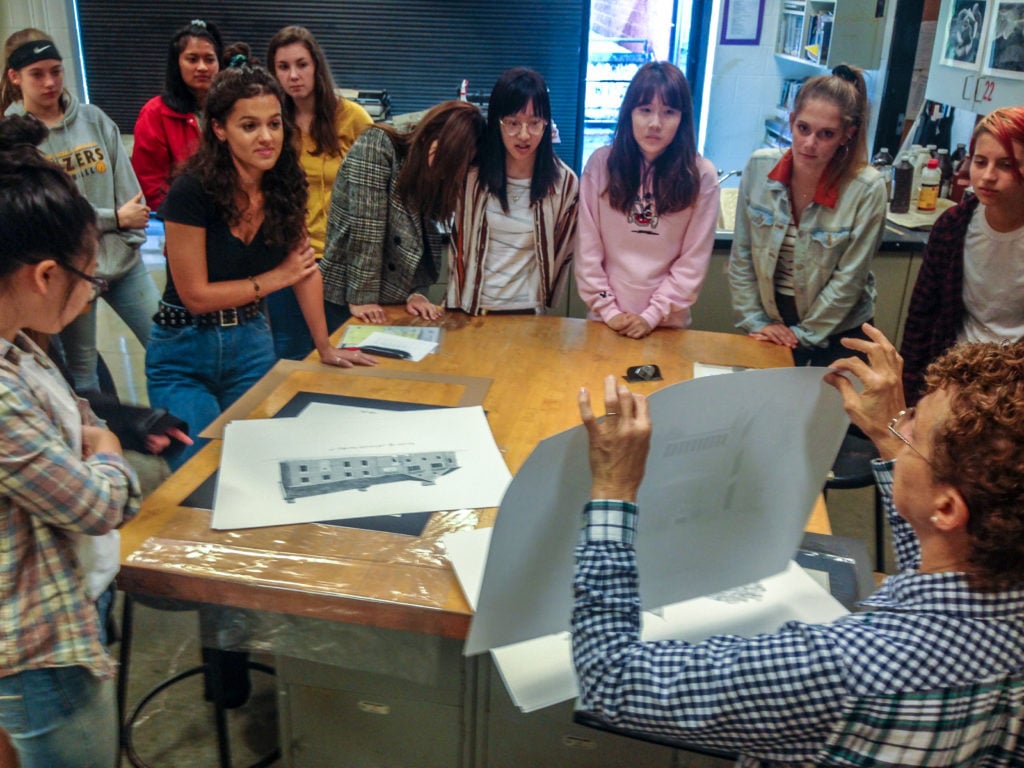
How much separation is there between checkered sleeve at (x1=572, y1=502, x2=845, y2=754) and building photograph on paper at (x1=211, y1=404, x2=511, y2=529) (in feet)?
1.58

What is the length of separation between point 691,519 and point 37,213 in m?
0.92

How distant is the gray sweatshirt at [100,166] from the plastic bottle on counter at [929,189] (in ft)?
9.90

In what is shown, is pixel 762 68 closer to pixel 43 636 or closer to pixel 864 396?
pixel 864 396

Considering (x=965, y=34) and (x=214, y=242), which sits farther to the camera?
(x=965, y=34)

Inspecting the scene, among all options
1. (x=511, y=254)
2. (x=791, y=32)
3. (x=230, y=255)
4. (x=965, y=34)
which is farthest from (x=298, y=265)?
(x=791, y=32)

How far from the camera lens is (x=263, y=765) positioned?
1.96 meters

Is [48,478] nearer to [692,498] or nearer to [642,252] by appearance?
[692,498]

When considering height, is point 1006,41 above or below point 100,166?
above

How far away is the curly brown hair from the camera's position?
85 centimetres

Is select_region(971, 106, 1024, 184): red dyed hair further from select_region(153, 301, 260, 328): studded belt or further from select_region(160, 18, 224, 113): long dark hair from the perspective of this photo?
select_region(160, 18, 224, 113): long dark hair

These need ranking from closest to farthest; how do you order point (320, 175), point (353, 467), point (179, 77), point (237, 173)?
point (353, 467) < point (237, 173) < point (320, 175) < point (179, 77)

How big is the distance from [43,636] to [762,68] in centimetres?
562

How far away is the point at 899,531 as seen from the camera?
120 centimetres

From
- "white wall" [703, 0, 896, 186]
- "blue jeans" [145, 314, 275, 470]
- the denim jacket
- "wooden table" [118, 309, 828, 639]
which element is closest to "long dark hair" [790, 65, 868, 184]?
the denim jacket
